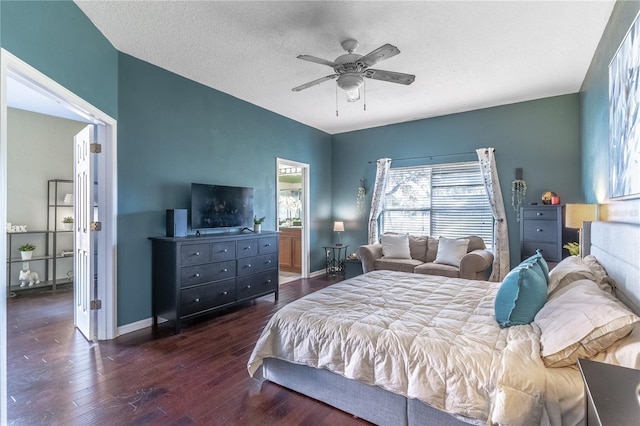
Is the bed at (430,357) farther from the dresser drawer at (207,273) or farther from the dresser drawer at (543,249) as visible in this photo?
the dresser drawer at (543,249)

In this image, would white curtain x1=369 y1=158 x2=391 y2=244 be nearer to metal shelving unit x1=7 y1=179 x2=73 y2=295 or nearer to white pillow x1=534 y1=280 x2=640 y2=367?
white pillow x1=534 y1=280 x2=640 y2=367

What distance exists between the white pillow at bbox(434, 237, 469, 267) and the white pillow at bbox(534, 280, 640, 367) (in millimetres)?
2974

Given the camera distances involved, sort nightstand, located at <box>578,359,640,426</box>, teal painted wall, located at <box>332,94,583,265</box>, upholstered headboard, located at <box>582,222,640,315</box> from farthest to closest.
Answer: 1. teal painted wall, located at <box>332,94,583,265</box>
2. upholstered headboard, located at <box>582,222,640,315</box>
3. nightstand, located at <box>578,359,640,426</box>

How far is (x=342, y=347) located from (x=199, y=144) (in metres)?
3.19

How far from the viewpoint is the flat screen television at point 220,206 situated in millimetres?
3678

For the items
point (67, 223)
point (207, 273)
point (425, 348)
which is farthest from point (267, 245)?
point (67, 223)

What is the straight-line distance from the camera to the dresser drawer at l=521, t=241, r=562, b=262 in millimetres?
3859

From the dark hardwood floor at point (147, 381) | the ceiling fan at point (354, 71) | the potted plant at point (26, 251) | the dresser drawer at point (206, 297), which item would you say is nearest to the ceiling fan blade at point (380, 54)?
the ceiling fan at point (354, 71)

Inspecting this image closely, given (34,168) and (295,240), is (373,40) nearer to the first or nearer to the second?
(295,240)

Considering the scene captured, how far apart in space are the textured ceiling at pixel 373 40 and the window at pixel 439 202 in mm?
1452

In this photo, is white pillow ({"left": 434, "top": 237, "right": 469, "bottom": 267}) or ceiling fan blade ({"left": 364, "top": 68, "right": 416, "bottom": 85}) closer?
ceiling fan blade ({"left": 364, "top": 68, "right": 416, "bottom": 85})

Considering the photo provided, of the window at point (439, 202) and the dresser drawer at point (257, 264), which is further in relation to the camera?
the window at point (439, 202)

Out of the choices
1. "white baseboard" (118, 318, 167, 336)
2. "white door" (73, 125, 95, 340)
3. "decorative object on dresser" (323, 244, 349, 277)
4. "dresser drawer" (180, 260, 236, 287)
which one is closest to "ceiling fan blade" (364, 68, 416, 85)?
"dresser drawer" (180, 260, 236, 287)

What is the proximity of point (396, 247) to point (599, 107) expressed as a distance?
303 centimetres
